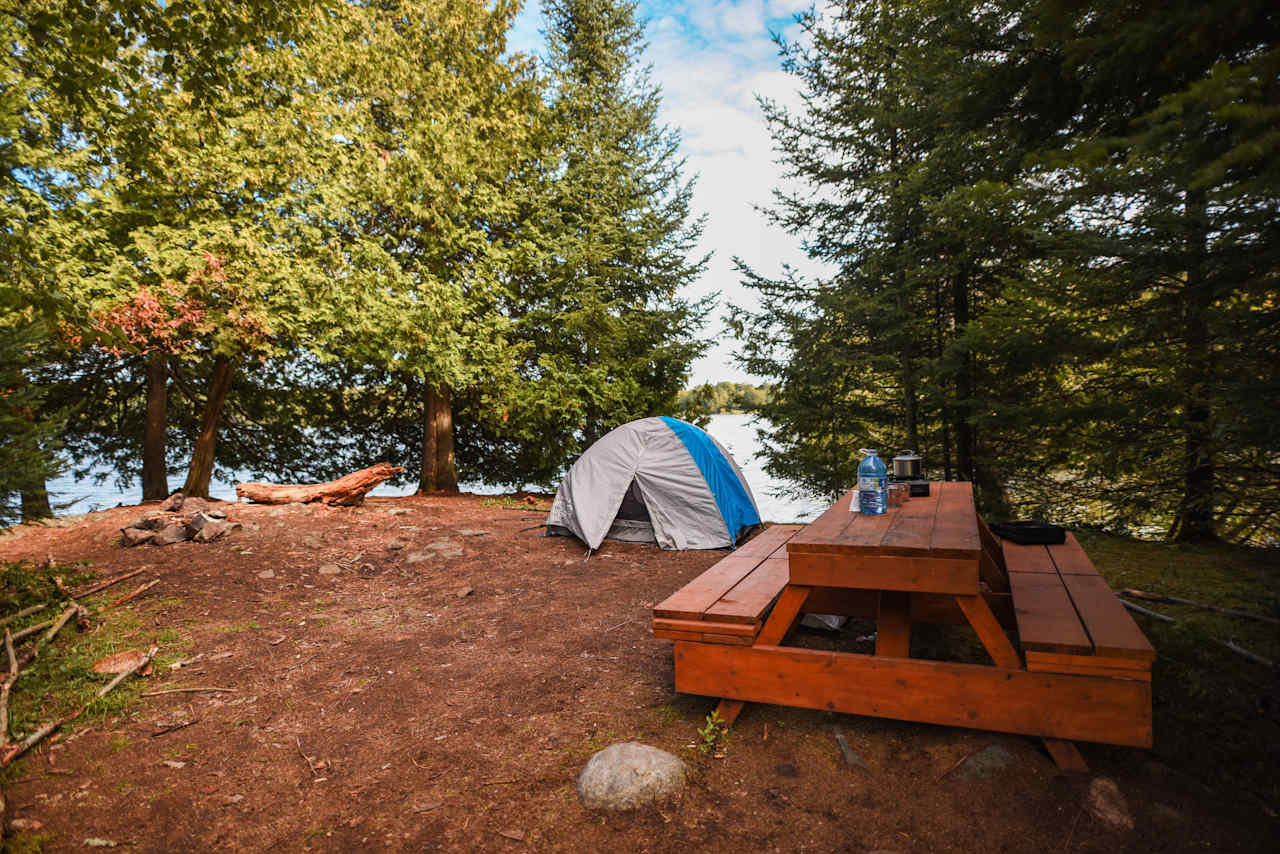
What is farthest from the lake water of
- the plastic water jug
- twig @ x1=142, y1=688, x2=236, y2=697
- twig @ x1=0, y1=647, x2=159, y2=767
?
twig @ x1=142, y1=688, x2=236, y2=697

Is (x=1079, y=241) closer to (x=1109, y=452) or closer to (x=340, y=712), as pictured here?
(x=1109, y=452)

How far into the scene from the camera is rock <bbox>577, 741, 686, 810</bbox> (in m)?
2.55

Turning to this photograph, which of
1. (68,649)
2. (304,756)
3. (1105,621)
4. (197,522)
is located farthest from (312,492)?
(1105,621)

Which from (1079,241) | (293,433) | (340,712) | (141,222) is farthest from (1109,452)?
(293,433)

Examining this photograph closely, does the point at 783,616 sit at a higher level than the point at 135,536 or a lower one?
higher

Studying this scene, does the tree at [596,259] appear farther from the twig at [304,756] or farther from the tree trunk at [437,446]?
the twig at [304,756]

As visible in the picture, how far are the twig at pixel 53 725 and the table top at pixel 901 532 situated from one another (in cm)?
387

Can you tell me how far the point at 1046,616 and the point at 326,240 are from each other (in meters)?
10.5

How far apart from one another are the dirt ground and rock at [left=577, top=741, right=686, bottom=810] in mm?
73

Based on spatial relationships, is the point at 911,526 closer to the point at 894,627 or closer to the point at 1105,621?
the point at 894,627

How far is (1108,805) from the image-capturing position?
2326 mm

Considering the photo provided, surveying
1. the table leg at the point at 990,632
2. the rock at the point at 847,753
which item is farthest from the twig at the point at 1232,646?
the rock at the point at 847,753

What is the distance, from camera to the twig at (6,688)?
116 inches

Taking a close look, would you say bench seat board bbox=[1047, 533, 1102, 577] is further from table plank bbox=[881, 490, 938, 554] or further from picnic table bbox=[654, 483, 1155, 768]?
table plank bbox=[881, 490, 938, 554]
